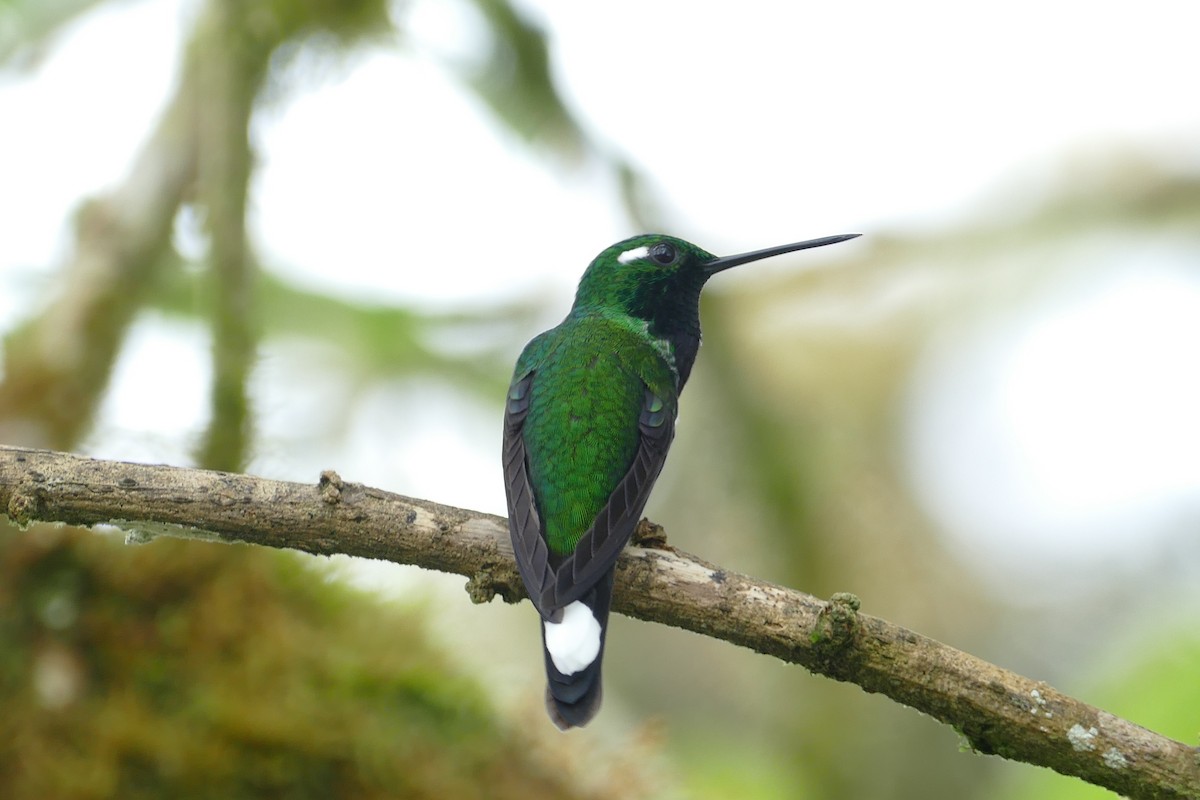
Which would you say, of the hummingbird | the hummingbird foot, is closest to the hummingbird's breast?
the hummingbird

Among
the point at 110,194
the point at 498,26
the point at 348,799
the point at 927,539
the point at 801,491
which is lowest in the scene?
the point at 927,539

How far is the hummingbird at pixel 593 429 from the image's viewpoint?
2707 millimetres

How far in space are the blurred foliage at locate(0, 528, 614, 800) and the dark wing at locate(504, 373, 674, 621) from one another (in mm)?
930

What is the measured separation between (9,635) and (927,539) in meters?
Result: 4.42

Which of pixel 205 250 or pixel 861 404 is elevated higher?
pixel 205 250

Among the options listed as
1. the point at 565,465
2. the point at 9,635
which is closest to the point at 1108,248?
the point at 565,465

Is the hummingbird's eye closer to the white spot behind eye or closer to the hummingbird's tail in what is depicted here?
the white spot behind eye

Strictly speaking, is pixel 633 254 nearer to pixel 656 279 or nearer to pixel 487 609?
pixel 656 279

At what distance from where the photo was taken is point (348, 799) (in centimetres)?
344

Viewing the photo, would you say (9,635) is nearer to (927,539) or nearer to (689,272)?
(689,272)

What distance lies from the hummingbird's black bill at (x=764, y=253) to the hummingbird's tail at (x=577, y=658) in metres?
1.64

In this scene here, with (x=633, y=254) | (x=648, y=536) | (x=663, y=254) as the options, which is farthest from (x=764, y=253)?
(x=648, y=536)

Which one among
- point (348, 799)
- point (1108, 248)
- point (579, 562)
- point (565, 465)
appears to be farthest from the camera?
point (1108, 248)

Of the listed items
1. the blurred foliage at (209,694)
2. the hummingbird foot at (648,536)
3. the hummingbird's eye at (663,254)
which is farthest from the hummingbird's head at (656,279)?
the blurred foliage at (209,694)
